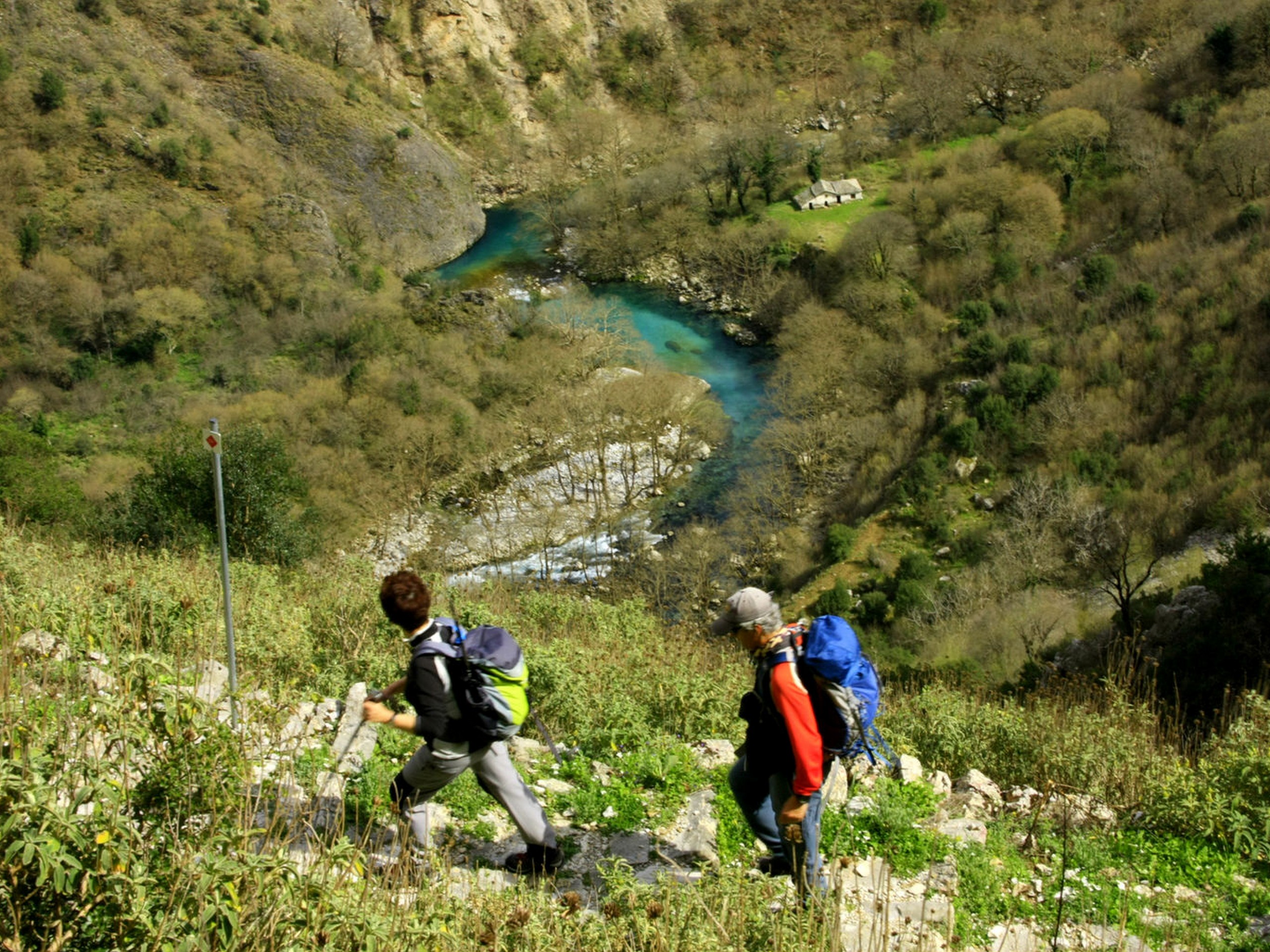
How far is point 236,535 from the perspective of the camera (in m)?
13.9

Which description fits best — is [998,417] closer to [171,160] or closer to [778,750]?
[778,750]

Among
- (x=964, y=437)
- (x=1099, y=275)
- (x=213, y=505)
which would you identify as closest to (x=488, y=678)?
(x=213, y=505)

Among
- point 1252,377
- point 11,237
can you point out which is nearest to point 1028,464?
point 1252,377

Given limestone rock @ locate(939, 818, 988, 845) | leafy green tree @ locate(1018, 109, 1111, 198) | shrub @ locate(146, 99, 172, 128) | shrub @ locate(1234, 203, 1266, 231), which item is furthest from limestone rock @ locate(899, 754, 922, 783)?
shrub @ locate(146, 99, 172, 128)

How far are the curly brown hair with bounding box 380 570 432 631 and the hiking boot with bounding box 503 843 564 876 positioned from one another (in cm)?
114

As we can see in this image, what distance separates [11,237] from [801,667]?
112 feet

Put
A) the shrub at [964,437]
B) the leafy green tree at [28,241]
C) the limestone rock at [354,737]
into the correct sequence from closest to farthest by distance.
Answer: the limestone rock at [354,737]
the shrub at [964,437]
the leafy green tree at [28,241]

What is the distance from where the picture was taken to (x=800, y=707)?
3.75 metres

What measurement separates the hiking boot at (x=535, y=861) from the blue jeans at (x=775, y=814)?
0.82m

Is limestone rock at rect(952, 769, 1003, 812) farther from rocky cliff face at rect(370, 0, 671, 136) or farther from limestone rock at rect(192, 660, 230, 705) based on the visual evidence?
rocky cliff face at rect(370, 0, 671, 136)

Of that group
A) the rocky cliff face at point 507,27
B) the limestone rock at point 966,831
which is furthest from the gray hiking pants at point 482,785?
the rocky cliff face at point 507,27

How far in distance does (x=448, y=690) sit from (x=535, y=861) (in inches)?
39.0

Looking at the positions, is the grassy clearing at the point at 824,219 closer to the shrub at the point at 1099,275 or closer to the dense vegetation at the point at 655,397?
the dense vegetation at the point at 655,397

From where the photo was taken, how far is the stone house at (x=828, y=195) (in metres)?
37.9
